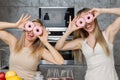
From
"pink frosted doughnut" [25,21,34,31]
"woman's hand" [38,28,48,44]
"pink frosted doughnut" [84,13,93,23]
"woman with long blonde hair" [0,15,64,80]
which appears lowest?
"woman with long blonde hair" [0,15,64,80]

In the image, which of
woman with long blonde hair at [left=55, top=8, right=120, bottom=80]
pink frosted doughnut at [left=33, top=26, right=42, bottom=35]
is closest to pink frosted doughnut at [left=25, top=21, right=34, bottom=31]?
pink frosted doughnut at [left=33, top=26, right=42, bottom=35]

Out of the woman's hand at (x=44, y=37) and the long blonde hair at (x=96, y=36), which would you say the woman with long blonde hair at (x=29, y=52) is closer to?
the woman's hand at (x=44, y=37)

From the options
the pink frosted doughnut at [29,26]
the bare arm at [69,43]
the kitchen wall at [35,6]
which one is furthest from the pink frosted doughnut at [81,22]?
the kitchen wall at [35,6]

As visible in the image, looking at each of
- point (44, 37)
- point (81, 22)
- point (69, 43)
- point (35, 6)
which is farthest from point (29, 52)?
point (35, 6)

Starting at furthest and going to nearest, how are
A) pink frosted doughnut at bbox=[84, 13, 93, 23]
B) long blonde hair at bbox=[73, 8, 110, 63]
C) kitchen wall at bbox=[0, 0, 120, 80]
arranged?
1. kitchen wall at bbox=[0, 0, 120, 80]
2. long blonde hair at bbox=[73, 8, 110, 63]
3. pink frosted doughnut at bbox=[84, 13, 93, 23]

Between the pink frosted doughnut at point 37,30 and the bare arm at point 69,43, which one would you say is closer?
the pink frosted doughnut at point 37,30

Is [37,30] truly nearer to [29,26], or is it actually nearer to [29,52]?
[29,26]

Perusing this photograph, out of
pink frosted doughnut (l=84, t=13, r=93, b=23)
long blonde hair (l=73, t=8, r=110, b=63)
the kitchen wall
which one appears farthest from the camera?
the kitchen wall

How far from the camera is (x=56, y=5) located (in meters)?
3.33

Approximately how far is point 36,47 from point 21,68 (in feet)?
0.52

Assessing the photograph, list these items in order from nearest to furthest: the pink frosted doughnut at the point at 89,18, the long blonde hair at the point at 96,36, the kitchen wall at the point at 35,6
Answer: the pink frosted doughnut at the point at 89,18, the long blonde hair at the point at 96,36, the kitchen wall at the point at 35,6

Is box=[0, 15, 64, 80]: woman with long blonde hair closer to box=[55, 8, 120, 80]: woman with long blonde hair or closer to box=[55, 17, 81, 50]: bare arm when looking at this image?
box=[55, 17, 81, 50]: bare arm

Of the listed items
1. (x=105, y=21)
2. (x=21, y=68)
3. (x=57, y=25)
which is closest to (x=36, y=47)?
(x=21, y=68)

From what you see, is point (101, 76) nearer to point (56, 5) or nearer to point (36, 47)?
point (36, 47)
